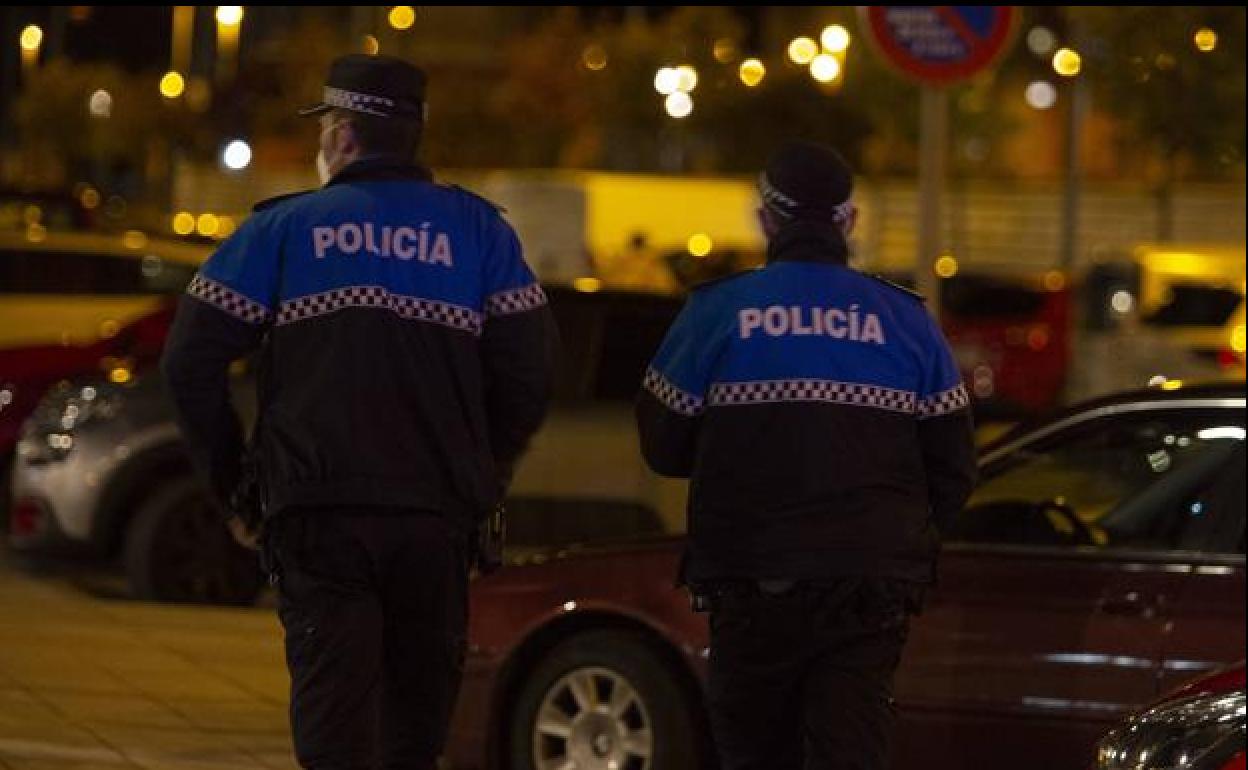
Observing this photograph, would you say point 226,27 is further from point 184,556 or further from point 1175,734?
point 1175,734

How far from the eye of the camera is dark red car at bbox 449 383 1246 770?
7.20 metres

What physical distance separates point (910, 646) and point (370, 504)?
100 inches

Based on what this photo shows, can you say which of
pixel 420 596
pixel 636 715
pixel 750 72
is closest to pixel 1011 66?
pixel 750 72

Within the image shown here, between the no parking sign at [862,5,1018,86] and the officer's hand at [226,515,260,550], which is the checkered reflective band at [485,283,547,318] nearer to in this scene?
the officer's hand at [226,515,260,550]

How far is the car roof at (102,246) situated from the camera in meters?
15.6

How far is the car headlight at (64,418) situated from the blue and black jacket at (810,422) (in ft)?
22.0

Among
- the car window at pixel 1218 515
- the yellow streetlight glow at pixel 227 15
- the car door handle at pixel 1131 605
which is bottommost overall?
the car door handle at pixel 1131 605

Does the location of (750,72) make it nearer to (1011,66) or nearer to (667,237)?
(667,237)

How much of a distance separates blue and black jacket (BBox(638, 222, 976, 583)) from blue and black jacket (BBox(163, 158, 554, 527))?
45 cm

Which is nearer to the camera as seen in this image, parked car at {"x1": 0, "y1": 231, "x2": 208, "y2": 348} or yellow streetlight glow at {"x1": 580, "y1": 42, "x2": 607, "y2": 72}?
parked car at {"x1": 0, "y1": 231, "x2": 208, "y2": 348}

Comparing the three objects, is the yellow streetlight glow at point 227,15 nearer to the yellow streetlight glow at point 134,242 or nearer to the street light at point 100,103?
the yellow streetlight glow at point 134,242

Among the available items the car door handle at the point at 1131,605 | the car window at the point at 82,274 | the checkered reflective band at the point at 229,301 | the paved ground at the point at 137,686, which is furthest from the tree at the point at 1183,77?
the checkered reflective band at the point at 229,301

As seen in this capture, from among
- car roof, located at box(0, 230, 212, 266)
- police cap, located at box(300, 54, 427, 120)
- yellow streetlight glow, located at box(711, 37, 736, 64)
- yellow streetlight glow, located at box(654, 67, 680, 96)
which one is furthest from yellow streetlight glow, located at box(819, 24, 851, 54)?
police cap, located at box(300, 54, 427, 120)

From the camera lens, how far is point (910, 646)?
7.37 metres
